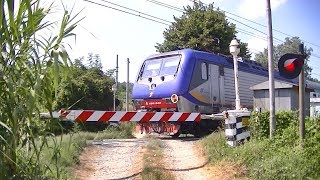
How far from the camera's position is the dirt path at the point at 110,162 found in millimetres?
6727

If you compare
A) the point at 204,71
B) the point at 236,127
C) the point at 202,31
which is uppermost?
the point at 202,31

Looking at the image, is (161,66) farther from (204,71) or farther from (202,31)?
(202,31)

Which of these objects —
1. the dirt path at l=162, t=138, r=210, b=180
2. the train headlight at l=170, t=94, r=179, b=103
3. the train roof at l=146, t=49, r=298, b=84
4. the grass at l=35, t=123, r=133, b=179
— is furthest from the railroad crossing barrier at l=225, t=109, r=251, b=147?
the train roof at l=146, t=49, r=298, b=84

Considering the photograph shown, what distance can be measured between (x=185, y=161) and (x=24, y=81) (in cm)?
579

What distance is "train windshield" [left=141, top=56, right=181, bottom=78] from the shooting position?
41.7ft

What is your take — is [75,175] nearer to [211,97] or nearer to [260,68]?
[211,97]

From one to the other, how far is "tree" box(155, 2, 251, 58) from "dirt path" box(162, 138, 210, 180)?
16.6 meters

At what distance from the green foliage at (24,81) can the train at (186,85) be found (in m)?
9.33

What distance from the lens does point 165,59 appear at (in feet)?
43.2

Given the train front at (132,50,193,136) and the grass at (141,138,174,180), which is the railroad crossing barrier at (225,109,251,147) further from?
the train front at (132,50,193,136)

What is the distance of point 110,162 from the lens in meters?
7.92

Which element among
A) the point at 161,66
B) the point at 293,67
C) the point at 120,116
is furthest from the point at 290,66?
the point at 161,66

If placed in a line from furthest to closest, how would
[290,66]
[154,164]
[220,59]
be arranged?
[220,59]
[154,164]
[290,66]

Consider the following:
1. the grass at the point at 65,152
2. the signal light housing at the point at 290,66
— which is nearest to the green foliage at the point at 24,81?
the grass at the point at 65,152
